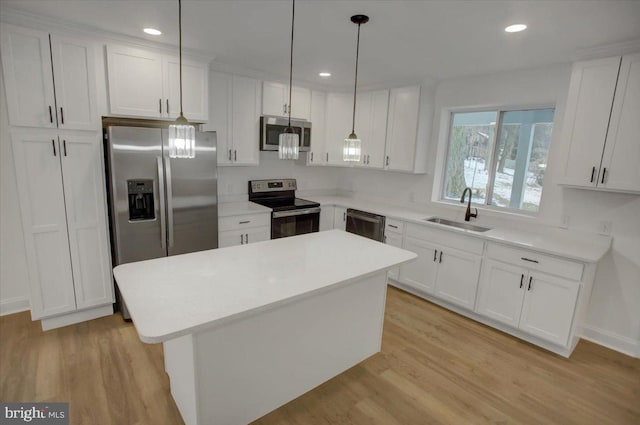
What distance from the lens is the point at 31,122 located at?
8.42 ft

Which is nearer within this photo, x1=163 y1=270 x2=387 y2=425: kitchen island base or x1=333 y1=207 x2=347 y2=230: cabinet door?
x1=163 y1=270 x2=387 y2=425: kitchen island base

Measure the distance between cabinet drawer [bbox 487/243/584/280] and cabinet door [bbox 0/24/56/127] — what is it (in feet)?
13.2

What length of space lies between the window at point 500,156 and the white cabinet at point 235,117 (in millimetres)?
2445

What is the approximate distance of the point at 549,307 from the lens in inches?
111

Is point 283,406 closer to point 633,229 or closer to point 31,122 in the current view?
point 31,122

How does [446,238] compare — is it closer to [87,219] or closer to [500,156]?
[500,156]

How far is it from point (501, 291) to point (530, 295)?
Answer: 241mm

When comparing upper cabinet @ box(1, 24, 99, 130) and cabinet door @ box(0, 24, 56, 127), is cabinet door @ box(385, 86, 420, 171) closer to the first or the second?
upper cabinet @ box(1, 24, 99, 130)

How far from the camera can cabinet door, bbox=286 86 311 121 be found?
433cm

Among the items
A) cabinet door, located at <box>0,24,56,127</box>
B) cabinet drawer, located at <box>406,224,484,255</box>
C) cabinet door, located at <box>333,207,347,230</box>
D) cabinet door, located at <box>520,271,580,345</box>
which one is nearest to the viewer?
cabinet door, located at <box>0,24,56,127</box>

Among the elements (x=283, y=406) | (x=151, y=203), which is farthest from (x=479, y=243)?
(x=151, y=203)

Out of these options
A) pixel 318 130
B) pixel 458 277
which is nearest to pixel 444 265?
pixel 458 277

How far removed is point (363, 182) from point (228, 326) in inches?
143

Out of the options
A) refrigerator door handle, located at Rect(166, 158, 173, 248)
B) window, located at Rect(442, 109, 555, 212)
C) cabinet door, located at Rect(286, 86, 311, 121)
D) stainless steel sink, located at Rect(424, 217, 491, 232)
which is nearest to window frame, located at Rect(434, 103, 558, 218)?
window, located at Rect(442, 109, 555, 212)
